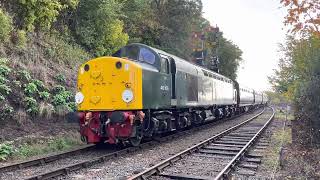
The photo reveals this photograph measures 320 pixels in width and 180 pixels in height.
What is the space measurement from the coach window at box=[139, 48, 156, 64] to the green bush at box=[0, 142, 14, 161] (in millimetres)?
5057

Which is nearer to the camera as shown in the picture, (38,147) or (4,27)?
(38,147)

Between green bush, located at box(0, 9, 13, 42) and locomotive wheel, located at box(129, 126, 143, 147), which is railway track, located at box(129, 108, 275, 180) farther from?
green bush, located at box(0, 9, 13, 42)

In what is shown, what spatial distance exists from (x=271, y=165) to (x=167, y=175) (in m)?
2.95

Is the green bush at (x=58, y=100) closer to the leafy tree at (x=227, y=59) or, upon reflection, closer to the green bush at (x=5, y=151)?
the green bush at (x=5, y=151)

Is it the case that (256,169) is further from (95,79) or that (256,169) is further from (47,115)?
(47,115)

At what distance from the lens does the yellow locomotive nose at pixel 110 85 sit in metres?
11.8

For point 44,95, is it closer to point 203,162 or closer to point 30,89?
point 30,89

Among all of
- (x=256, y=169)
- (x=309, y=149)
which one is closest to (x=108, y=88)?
(x=256, y=169)

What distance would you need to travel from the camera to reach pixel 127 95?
38.5 feet

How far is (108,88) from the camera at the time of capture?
12.1 metres

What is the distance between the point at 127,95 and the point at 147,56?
2262 mm

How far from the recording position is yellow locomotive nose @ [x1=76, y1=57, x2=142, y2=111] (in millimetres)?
11836

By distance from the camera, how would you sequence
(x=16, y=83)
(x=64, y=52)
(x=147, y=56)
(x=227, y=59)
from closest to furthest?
1. (x=147, y=56)
2. (x=16, y=83)
3. (x=64, y=52)
4. (x=227, y=59)

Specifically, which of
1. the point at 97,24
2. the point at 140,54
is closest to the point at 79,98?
the point at 140,54
